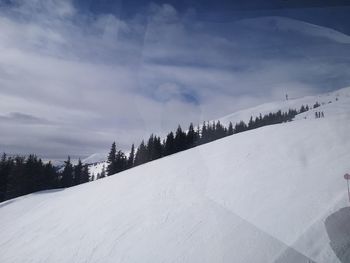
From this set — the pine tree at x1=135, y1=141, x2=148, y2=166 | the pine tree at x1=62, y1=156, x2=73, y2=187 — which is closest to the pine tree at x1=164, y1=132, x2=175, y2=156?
the pine tree at x1=135, y1=141, x2=148, y2=166

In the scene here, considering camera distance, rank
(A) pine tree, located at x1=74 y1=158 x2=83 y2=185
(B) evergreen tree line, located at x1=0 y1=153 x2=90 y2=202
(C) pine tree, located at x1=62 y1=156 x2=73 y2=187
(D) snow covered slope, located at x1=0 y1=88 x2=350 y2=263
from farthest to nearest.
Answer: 1. (A) pine tree, located at x1=74 y1=158 x2=83 y2=185
2. (C) pine tree, located at x1=62 y1=156 x2=73 y2=187
3. (B) evergreen tree line, located at x1=0 y1=153 x2=90 y2=202
4. (D) snow covered slope, located at x1=0 y1=88 x2=350 y2=263

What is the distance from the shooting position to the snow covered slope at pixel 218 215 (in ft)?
25.4

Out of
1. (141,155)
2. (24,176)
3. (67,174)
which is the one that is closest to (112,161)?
(141,155)

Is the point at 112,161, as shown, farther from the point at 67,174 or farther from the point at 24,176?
the point at 24,176

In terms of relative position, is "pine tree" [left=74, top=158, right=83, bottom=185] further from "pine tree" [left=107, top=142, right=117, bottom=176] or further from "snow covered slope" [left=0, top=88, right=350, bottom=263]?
"snow covered slope" [left=0, top=88, right=350, bottom=263]

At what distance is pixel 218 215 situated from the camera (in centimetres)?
1038

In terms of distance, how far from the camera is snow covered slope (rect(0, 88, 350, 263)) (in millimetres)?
7730

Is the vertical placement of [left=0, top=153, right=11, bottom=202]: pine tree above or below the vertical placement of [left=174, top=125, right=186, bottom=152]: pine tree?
below

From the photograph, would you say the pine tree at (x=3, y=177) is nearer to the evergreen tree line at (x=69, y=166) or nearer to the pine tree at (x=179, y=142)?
the evergreen tree line at (x=69, y=166)

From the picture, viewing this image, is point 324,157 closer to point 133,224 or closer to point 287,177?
point 287,177

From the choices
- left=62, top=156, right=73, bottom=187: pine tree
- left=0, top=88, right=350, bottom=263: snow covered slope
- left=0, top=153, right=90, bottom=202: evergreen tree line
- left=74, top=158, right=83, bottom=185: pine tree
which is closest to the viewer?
left=0, top=88, right=350, bottom=263: snow covered slope

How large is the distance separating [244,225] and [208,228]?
4.27ft

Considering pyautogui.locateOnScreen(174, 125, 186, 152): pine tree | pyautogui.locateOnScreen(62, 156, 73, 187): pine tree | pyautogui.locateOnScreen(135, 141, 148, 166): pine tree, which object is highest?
pyautogui.locateOnScreen(174, 125, 186, 152): pine tree

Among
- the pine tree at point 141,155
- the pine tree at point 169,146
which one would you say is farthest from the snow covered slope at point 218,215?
the pine tree at point 141,155
